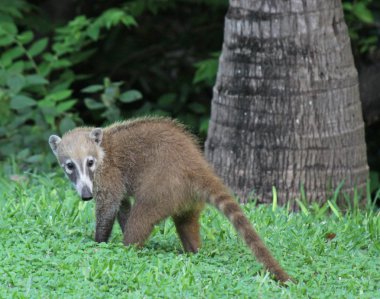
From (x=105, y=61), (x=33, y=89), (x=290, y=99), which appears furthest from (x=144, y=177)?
(x=105, y=61)

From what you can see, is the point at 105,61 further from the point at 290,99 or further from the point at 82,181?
the point at 82,181

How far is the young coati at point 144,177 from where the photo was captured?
595 cm

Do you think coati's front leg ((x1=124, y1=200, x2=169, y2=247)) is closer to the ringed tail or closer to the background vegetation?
the ringed tail

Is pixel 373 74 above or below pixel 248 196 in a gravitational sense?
above

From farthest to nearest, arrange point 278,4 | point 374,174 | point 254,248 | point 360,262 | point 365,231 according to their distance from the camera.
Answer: point 374,174 < point 278,4 < point 365,231 < point 360,262 < point 254,248

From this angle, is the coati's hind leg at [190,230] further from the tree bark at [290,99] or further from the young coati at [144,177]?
the tree bark at [290,99]

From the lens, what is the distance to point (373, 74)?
390 inches

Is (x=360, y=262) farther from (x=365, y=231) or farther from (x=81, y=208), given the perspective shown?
(x=81, y=208)

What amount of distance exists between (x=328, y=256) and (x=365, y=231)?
0.69m

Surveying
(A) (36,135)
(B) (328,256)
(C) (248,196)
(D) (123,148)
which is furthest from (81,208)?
(A) (36,135)

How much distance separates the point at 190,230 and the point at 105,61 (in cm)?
594

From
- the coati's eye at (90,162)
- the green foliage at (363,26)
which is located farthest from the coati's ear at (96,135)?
the green foliage at (363,26)

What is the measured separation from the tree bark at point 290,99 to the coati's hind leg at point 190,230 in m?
1.71

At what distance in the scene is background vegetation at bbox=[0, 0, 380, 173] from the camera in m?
9.77
